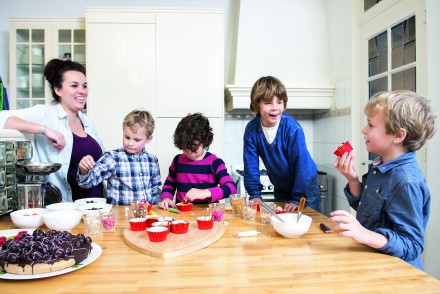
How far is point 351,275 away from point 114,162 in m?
1.32

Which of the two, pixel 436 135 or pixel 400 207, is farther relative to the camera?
pixel 436 135

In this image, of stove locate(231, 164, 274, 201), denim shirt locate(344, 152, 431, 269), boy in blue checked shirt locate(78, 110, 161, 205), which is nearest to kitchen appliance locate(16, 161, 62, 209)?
boy in blue checked shirt locate(78, 110, 161, 205)

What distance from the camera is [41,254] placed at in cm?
86

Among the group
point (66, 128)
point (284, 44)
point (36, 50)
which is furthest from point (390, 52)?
point (36, 50)

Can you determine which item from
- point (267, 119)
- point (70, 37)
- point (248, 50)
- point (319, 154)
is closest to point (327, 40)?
point (248, 50)

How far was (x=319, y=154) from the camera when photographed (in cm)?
373

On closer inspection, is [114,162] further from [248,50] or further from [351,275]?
[248,50]

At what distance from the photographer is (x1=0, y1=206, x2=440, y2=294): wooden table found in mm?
792

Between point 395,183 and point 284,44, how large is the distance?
262cm

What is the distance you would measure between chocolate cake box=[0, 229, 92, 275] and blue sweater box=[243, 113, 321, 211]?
1118mm

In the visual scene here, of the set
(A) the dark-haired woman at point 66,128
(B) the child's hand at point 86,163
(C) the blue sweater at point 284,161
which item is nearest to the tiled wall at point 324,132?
(C) the blue sweater at point 284,161

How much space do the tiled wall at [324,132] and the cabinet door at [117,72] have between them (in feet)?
3.04

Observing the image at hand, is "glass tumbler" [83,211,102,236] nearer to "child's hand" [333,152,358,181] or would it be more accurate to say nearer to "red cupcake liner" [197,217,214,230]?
"red cupcake liner" [197,217,214,230]

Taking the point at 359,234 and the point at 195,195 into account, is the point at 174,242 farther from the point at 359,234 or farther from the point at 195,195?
the point at 195,195
